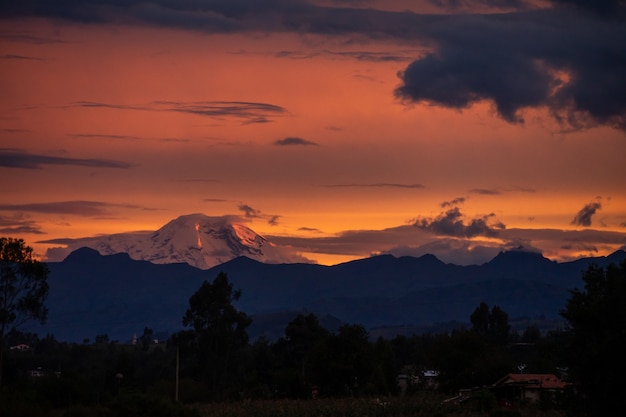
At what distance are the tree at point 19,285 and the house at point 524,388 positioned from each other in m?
42.0

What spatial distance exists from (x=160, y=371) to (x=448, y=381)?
122ft

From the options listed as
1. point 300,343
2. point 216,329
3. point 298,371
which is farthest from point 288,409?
point 300,343

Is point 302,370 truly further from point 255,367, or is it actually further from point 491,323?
point 491,323

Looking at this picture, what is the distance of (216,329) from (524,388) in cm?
3653

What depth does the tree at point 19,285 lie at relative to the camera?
3501 inches

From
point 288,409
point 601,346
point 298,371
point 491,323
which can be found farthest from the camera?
point 491,323

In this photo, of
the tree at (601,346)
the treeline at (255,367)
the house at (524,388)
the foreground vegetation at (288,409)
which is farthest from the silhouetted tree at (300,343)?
the tree at (601,346)

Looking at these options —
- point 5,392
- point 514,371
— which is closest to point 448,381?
point 514,371

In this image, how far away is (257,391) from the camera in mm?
104500

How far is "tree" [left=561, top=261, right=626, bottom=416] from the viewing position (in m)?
44.5

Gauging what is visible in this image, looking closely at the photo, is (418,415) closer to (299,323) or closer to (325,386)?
(325,386)

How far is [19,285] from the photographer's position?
9150cm

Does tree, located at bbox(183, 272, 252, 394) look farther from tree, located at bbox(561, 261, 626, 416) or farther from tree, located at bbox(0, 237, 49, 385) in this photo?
tree, located at bbox(561, 261, 626, 416)

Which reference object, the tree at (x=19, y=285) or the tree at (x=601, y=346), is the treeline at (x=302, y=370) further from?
the tree at (x=601, y=346)
